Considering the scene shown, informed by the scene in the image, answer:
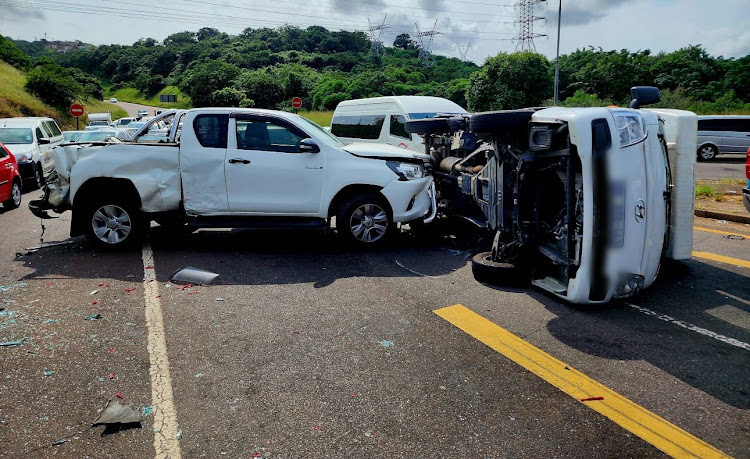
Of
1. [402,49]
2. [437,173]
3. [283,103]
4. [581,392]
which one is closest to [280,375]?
[581,392]

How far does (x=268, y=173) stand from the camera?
730 cm

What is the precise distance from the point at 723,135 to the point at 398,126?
52.3 feet

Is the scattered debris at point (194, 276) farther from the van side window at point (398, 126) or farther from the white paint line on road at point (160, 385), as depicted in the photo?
the van side window at point (398, 126)

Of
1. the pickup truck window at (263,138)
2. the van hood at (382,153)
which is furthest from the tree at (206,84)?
the van hood at (382,153)

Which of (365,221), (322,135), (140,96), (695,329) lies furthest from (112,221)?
(140,96)

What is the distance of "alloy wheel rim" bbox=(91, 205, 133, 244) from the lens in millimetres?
7383

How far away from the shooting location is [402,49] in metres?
127

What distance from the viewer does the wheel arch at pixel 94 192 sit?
729cm

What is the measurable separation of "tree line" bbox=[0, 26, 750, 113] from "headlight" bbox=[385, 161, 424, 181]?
1415 inches

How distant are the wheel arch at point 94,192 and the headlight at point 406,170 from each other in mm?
3519

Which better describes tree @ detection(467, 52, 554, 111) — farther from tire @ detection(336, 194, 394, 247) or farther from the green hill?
tire @ detection(336, 194, 394, 247)

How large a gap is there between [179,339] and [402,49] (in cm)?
13053

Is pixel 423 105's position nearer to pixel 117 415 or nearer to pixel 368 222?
pixel 368 222

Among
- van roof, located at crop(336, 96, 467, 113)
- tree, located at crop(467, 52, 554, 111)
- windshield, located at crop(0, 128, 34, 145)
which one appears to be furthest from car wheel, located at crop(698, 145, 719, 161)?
tree, located at crop(467, 52, 554, 111)
